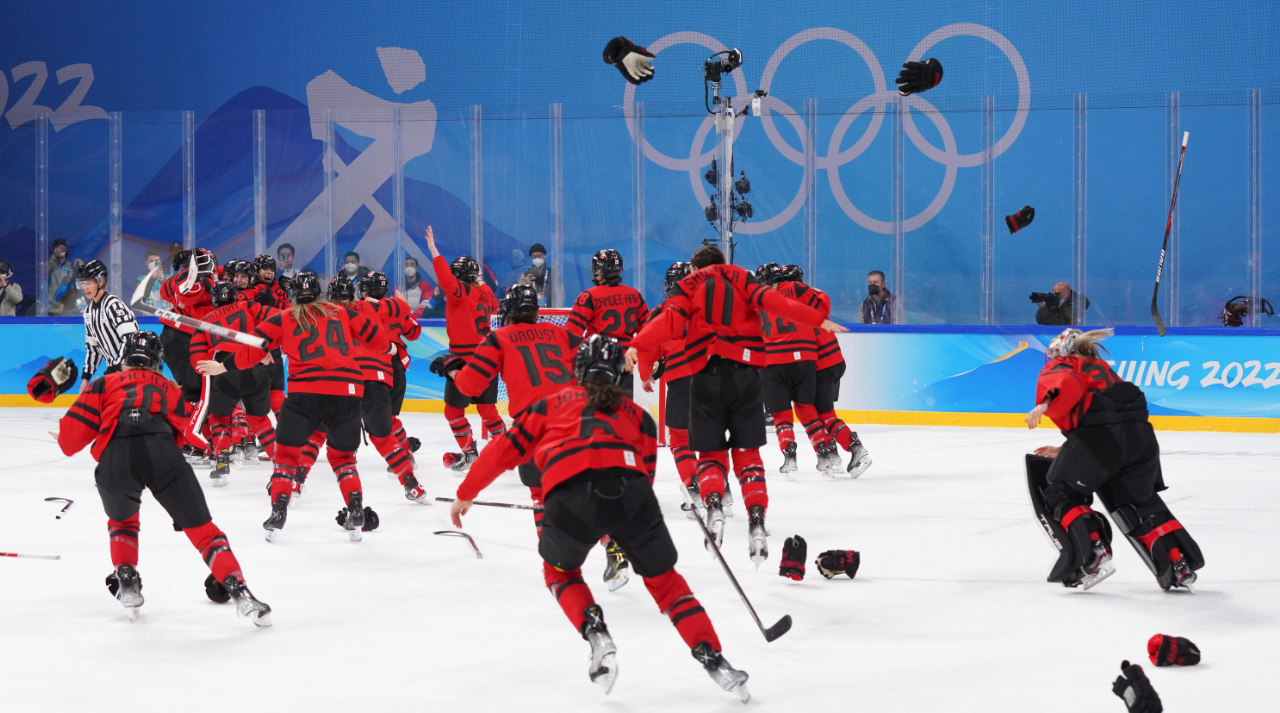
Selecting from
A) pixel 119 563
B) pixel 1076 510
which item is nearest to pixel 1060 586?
pixel 1076 510

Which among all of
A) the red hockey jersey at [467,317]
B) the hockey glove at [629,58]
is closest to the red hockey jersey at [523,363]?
the red hockey jersey at [467,317]

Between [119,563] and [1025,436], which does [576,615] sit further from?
[1025,436]

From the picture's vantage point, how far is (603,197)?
14.5m

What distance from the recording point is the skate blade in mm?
4444

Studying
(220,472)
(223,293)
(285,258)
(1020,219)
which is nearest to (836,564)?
(220,472)

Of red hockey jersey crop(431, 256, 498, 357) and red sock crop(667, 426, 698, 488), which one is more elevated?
red hockey jersey crop(431, 256, 498, 357)

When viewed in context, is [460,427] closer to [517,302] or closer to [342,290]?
[342,290]

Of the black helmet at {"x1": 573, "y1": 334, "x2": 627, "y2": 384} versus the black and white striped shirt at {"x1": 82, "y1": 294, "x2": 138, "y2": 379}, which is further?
the black and white striped shirt at {"x1": 82, "y1": 294, "x2": 138, "y2": 379}

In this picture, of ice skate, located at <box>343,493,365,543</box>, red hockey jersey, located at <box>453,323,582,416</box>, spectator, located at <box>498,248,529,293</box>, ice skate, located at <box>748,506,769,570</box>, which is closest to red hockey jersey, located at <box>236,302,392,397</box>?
ice skate, located at <box>343,493,365,543</box>

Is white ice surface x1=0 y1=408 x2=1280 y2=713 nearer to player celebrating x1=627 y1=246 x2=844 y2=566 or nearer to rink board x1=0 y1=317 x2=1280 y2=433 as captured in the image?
player celebrating x1=627 y1=246 x2=844 y2=566

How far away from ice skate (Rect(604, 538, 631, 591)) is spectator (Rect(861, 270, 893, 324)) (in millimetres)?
7805

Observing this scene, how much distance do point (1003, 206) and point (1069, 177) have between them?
0.83 m

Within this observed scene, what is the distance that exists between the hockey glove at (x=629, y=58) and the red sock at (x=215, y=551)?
5.88 m

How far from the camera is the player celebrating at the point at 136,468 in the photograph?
4.00 meters
